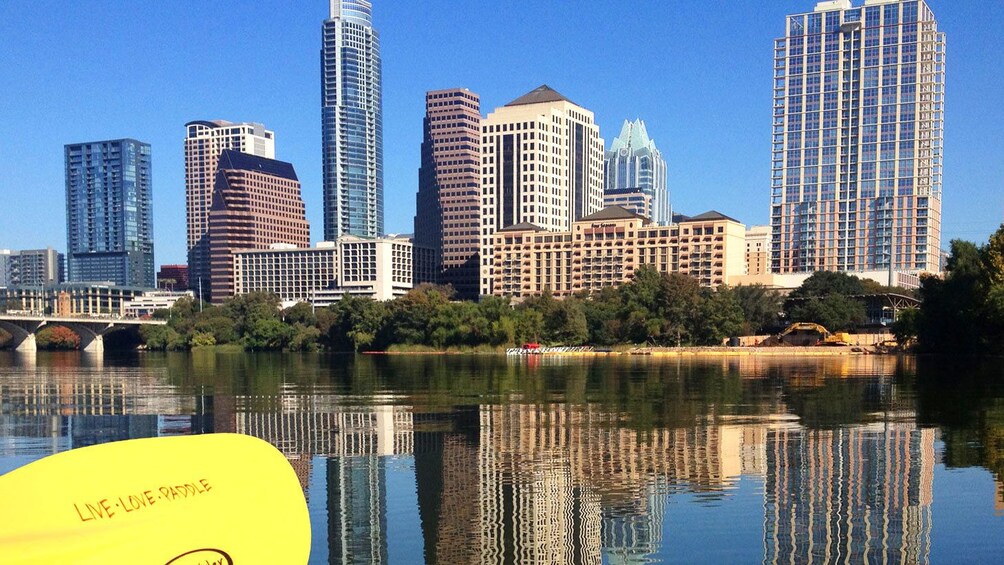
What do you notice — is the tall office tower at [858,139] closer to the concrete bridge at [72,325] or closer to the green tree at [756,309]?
the green tree at [756,309]

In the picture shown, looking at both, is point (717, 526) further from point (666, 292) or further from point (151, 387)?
point (666, 292)

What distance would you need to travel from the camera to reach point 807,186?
175625 mm

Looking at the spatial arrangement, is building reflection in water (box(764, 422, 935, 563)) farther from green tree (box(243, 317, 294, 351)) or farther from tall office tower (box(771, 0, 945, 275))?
tall office tower (box(771, 0, 945, 275))

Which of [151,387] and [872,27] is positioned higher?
[872,27]

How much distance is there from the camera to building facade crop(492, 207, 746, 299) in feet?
487

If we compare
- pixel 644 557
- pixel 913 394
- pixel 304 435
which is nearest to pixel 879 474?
pixel 644 557

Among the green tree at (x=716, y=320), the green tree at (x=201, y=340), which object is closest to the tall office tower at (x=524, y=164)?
the green tree at (x=201, y=340)

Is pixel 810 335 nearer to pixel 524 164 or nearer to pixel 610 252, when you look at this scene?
pixel 610 252

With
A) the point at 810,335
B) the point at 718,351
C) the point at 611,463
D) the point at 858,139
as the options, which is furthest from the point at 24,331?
the point at 858,139

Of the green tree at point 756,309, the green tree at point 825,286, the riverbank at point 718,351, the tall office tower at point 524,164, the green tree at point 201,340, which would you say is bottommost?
the green tree at point 201,340

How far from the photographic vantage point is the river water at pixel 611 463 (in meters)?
14.5

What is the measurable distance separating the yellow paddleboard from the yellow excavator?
102101 millimetres

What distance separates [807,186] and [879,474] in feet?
549

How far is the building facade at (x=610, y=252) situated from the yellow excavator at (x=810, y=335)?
4012 cm
